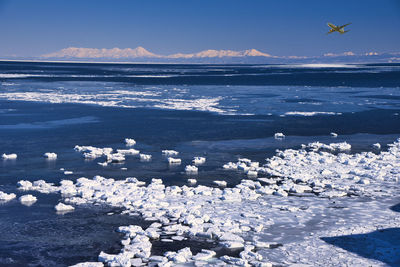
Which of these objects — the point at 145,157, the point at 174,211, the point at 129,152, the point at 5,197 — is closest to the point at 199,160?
the point at 145,157

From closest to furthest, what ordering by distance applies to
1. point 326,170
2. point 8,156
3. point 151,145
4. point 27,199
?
1. point 27,199
2. point 326,170
3. point 8,156
4. point 151,145

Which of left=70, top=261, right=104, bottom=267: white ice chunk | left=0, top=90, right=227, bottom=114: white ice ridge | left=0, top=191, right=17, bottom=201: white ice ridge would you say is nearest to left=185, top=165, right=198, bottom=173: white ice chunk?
left=0, top=191, right=17, bottom=201: white ice ridge

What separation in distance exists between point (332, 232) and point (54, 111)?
2194cm

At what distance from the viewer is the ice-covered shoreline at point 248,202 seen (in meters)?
8.43

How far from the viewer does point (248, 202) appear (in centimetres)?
1128

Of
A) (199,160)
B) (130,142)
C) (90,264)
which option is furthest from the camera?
(130,142)

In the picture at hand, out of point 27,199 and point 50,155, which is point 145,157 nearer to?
point 50,155

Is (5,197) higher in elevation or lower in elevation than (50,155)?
lower

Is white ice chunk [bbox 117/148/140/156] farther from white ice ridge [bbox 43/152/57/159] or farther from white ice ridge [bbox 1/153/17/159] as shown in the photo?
white ice ridge [bbox 1/153/17/159]

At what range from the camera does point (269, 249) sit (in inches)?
334

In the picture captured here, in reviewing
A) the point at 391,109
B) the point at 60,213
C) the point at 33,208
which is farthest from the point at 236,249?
the point at 391,109

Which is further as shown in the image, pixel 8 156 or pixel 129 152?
pixel 129 152

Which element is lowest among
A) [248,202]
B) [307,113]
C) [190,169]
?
[248,202]

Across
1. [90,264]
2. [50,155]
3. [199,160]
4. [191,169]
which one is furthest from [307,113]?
[90,264]
